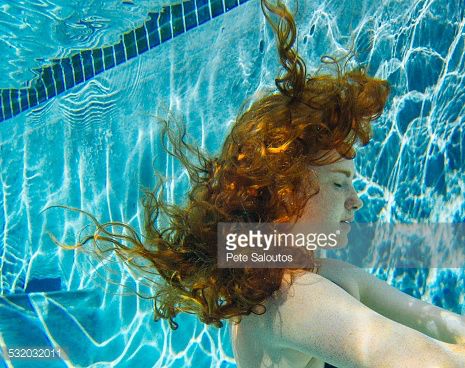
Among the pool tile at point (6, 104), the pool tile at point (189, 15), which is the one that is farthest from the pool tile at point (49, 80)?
the pool tile at point (189, 15)

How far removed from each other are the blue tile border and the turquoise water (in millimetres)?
159

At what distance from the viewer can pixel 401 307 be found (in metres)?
2.04

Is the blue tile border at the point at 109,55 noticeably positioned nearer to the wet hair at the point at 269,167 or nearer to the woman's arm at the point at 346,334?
the wet hair at the point at 269,167

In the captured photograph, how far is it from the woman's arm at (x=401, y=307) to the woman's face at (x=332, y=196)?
0.29m

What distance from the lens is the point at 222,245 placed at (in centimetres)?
173

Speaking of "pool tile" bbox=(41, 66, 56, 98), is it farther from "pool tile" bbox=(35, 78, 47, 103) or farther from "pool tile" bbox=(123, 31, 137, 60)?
"pool tile" bbox=(123, 31, 137, 60)

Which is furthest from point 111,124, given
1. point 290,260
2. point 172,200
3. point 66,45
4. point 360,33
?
point 290,260

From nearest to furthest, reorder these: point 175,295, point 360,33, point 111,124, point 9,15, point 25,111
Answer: point 175,295, point 360,33, point 111,124, point 9,15, point 25,111

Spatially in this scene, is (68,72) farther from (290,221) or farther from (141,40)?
(290,221)

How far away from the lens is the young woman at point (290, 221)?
1.37 m

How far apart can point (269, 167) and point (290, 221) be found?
200 millimetres

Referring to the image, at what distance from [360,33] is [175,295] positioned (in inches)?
154

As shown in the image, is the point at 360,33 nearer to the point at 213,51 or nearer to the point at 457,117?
the point at 457,117

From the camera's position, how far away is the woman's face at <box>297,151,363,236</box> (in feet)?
5.45
